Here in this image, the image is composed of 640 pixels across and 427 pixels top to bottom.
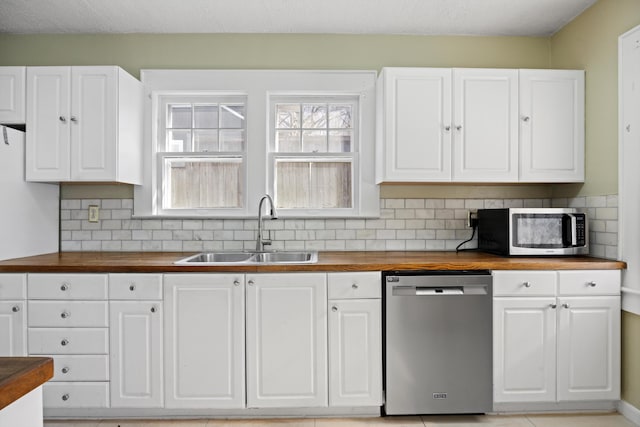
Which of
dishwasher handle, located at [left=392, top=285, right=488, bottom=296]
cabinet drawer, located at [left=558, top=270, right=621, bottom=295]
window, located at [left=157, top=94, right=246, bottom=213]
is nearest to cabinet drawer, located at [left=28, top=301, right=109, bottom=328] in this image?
window, located at [left=157, top=94, right=246, bottom=213]

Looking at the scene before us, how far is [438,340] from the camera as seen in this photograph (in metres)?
2.44

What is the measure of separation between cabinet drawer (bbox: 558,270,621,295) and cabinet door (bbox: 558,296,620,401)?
1.8 inches

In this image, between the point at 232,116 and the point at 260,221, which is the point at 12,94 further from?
the point at 260,221

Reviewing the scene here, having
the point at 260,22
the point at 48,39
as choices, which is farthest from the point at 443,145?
the point at 48,39

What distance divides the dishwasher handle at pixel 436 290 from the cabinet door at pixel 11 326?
2135mm

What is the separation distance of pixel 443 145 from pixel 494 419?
1712mm

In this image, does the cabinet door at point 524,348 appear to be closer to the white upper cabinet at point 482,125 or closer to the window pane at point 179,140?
the white upper cabinet at point 482,125

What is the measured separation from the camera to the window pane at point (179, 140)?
3.25m

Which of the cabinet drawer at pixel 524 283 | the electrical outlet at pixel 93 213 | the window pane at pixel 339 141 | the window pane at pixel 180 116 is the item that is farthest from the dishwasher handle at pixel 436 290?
the electrical outlet at pixel 93 213

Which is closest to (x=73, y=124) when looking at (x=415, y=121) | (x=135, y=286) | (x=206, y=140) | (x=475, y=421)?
(x=206, y=140)

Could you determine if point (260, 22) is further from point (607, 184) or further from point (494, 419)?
point (494, 419)

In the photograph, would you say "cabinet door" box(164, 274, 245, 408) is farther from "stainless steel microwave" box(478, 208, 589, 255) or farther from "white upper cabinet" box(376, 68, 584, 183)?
"stainless steel microwave" box(478, 208, 589, 255)

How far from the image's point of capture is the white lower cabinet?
249 cm

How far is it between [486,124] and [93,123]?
8.48 feet
